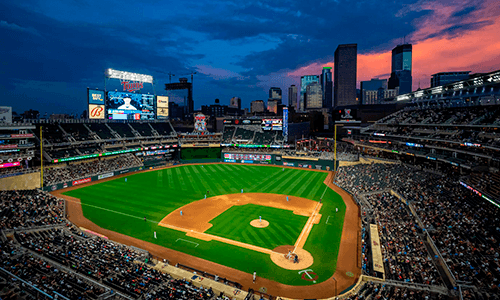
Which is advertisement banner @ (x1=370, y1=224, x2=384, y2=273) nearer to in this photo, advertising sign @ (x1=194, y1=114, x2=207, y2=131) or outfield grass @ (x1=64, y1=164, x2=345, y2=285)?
outfield grass @ (x1=64, y1=164, x2=345, y2=285)

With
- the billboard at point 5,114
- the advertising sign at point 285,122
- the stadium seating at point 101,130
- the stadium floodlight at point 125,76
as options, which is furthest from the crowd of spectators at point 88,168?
the advertising sign at point 285,122

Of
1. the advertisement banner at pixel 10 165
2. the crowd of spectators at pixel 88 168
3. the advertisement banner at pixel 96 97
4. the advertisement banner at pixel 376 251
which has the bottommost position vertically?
the advertisement banner at pixel 376 251

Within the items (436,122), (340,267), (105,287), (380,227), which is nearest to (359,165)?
(436,122)

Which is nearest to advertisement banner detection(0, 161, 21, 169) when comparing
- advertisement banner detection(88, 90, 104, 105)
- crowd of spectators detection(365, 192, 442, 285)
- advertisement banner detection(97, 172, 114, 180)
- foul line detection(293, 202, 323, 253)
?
advertisement banner detection(97, 172, 114, 180)

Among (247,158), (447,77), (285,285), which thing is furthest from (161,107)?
(447,77)

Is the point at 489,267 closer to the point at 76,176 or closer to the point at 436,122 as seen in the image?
the point at 436,122

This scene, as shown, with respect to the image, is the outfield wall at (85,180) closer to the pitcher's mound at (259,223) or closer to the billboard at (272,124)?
the billboard at (272,124)
